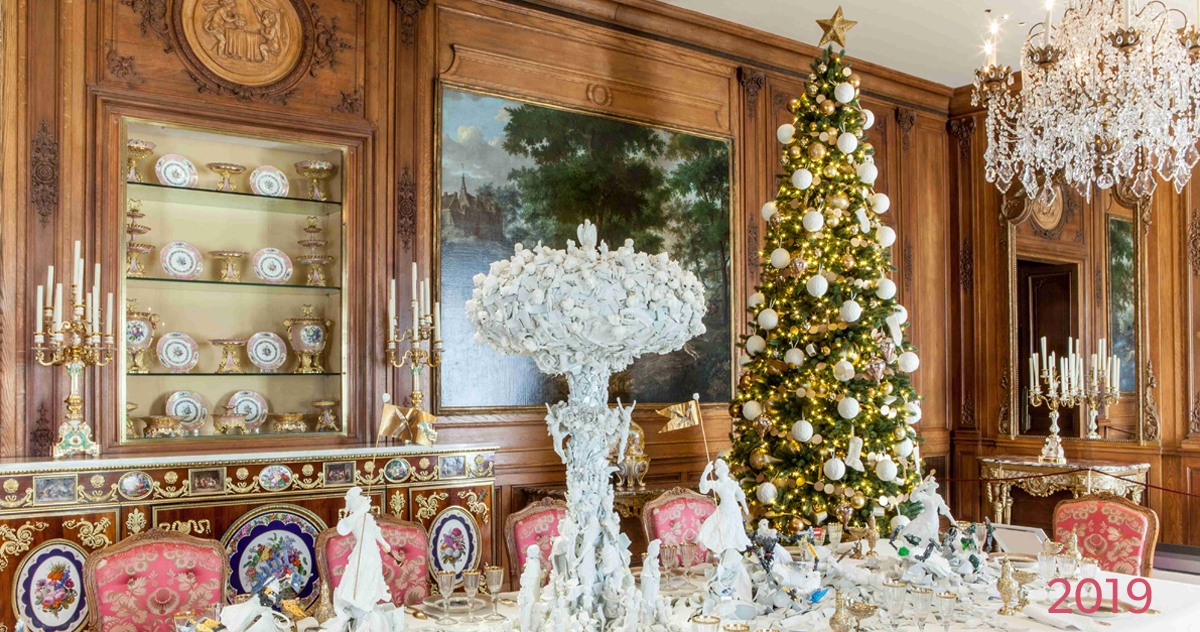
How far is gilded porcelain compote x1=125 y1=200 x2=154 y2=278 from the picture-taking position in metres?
4.78

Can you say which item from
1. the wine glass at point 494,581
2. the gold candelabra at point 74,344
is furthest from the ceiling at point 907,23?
the wine glass at point 494,581

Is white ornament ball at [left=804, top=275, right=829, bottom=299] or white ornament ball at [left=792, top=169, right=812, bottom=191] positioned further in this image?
white ornament ball at [left=792, top=169, right=812, bottom=191]

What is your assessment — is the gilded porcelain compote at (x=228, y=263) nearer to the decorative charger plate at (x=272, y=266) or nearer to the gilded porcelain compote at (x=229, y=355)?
the decorative charger plate at (x=272, y=266)

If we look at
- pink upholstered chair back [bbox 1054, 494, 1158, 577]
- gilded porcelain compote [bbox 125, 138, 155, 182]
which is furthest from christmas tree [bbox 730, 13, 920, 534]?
gilded porcelain compote [bbox 125, 138, 155, 182]

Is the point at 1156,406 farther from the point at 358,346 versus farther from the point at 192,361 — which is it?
the point at 192,361

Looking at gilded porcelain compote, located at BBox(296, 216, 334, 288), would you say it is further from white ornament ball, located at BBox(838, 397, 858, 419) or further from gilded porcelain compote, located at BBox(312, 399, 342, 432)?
white ornament ball, located at BBox(838, 397, 858, 419)

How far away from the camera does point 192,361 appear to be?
4.99 m

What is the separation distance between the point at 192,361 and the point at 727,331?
3573 millimetres

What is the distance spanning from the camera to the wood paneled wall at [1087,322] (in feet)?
23.4

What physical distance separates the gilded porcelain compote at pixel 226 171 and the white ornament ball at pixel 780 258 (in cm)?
304

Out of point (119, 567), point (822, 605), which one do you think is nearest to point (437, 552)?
point (119, 567)

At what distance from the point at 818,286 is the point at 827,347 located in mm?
366

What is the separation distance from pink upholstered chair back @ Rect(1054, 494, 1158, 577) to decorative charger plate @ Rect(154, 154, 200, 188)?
4508 mm

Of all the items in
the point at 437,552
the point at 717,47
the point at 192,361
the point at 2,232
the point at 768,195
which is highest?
the point at 717,47
